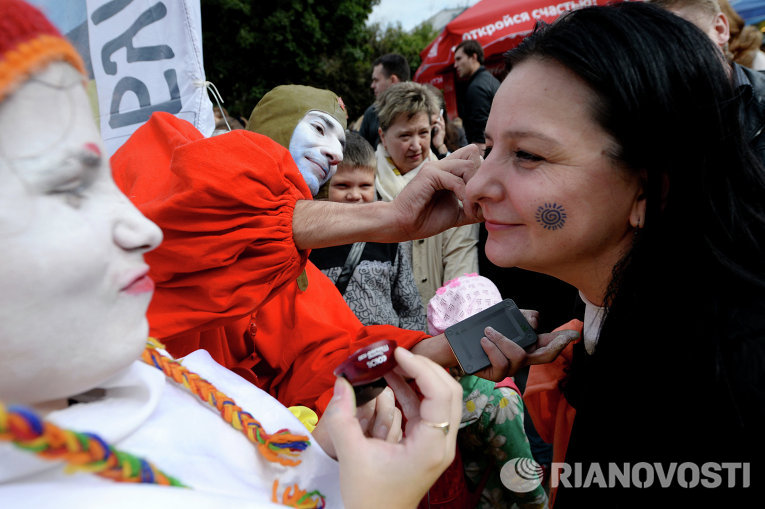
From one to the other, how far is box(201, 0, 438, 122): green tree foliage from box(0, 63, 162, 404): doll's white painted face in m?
14.6

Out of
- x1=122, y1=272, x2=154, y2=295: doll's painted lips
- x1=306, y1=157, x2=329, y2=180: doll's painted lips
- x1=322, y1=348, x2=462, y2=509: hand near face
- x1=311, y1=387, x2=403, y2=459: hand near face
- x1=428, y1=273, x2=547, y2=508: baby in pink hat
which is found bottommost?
x1=428, y1=273, x2=547, y2=508: baby in pink hat

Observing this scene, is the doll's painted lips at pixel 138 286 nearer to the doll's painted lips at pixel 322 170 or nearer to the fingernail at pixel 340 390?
the fingernail at pixel 340 390

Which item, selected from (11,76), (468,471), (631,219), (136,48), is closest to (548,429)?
(468,471)

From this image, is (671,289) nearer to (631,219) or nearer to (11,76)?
(631,219)

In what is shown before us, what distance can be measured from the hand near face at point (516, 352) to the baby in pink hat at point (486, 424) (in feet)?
1.86

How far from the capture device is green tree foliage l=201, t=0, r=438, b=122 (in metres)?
15.0

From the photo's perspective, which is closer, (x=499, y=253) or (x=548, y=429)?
(x=499, y=253)

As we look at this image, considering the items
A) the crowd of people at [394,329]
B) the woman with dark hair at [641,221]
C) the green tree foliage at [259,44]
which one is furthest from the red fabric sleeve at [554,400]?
the green tree foliage at [259,44]

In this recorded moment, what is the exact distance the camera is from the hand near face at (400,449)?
2.85 feet

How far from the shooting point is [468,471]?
2.44m

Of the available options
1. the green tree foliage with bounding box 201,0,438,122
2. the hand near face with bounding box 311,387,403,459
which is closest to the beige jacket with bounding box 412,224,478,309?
the hand near face with bounding box 311,387,403,459

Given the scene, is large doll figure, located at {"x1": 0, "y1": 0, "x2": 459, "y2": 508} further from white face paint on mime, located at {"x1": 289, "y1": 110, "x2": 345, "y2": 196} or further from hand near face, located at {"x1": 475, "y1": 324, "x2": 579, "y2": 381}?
white face paint on mime, located at {"x1": 289, "y1": 110, "x2": 345, "y2": 196}

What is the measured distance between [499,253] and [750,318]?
0.65m
